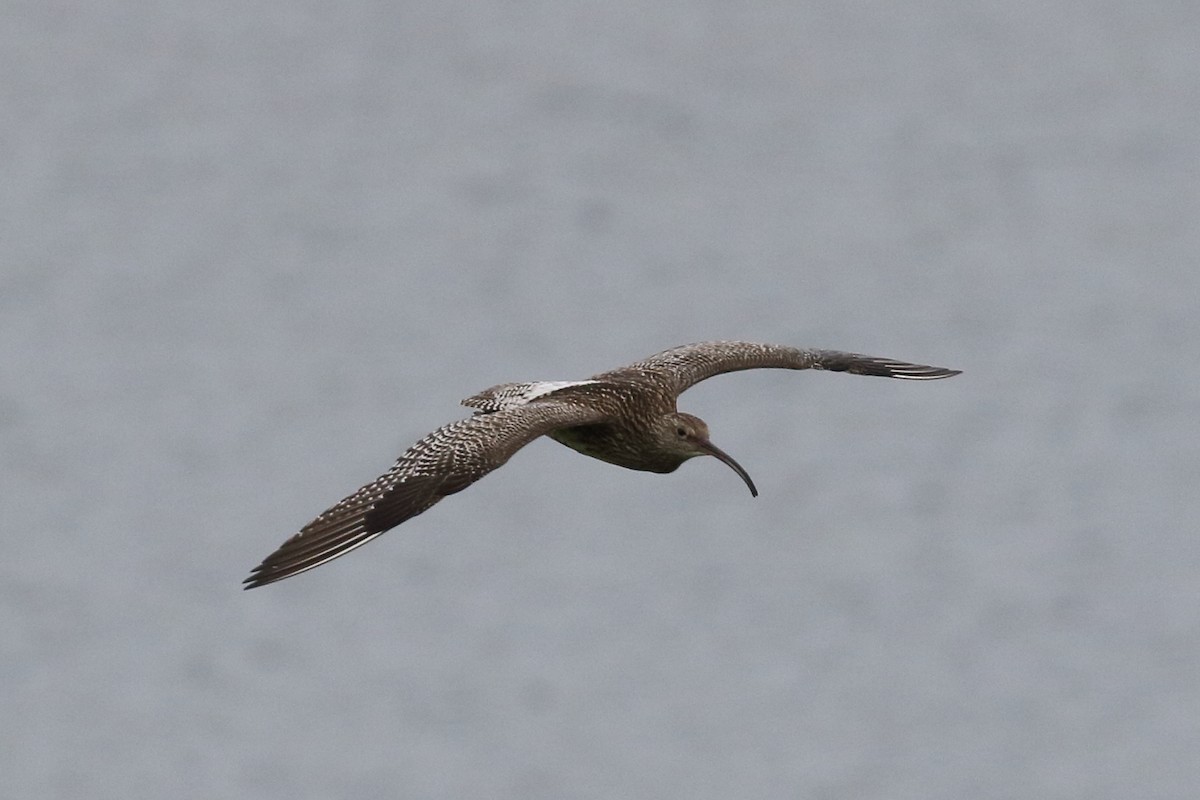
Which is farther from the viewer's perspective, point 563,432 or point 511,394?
point 563,432

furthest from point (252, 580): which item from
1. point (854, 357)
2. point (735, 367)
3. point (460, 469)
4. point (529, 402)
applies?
point (854, 357)

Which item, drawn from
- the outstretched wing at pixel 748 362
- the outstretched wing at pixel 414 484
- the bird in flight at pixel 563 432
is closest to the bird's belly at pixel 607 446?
the bird in flight at pixel 563 432

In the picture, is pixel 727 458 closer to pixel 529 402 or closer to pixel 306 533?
pixel 529 402

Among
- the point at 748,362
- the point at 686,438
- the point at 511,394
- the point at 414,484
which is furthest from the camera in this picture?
the point at 748,362

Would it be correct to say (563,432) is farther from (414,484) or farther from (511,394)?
(414,484)

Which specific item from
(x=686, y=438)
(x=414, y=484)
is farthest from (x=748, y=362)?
(x=414, y=484)

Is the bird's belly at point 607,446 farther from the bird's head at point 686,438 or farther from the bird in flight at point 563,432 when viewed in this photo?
the bird's head at point 686,438

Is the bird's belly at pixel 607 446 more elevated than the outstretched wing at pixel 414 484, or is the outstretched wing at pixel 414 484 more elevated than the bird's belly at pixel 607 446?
the bird's belly at pixel 607 446
